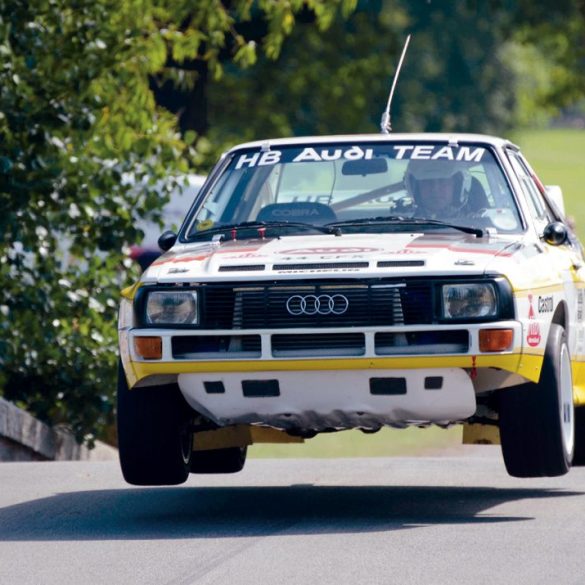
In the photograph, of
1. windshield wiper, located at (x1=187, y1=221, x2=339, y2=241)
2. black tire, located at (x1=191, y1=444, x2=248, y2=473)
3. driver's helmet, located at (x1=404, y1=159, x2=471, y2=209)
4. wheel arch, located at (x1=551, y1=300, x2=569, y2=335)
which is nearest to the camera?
wheel arch, located at (x1=551, y1=300, x2=569, y2=335)

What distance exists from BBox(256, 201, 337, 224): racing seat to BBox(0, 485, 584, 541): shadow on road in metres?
1.45

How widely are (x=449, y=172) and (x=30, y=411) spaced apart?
751 centimetres

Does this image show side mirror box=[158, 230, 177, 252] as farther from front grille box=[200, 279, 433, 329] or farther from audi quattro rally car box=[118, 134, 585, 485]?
front grille box=[200, 279, 433, 329]

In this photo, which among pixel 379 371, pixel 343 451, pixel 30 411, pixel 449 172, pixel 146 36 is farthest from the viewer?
pixel 343 451

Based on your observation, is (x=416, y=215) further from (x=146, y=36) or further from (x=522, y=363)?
Result: (x=146, y=36)

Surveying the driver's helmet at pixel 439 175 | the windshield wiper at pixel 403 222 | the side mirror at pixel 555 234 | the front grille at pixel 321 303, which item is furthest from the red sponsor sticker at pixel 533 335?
the driver's helmet at pixel 439 175

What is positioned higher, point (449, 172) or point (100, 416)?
point (449, 172)

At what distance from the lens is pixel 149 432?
8.91m

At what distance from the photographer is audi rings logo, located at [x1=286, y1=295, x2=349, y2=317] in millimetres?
8469

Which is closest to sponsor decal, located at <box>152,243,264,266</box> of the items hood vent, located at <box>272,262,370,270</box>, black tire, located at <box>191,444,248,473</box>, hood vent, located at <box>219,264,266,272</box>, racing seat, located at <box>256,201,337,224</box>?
hood vent, located at <box>219,264,266,272</box>

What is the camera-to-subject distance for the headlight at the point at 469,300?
8.40 metres

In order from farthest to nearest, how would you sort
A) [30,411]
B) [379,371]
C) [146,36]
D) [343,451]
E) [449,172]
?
[343,451] → [146,36] → [30,411] → [449,172] → [379,371]

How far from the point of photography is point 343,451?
2394 centimetres

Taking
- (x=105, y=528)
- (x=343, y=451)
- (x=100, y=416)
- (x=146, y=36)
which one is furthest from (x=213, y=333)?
(x=343, y=451)
